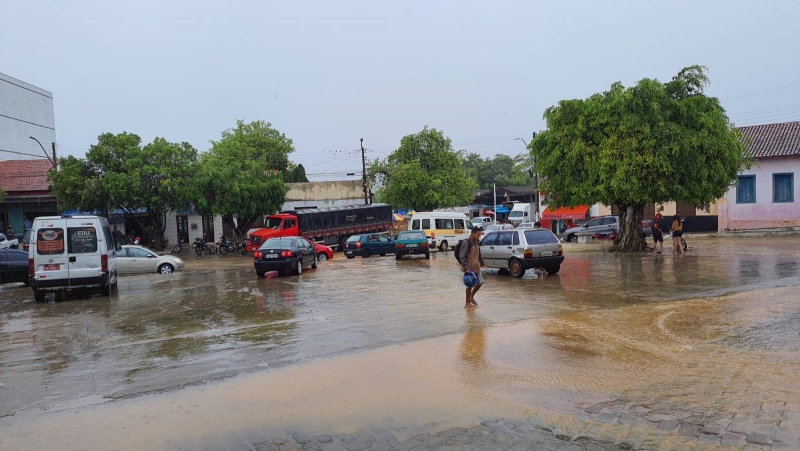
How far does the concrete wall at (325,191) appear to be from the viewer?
187 ft

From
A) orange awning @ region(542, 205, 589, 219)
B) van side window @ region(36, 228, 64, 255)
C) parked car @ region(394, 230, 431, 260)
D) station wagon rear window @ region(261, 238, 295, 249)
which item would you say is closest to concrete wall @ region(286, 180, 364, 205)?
orange awning @ region(542, 205, 589, 219)

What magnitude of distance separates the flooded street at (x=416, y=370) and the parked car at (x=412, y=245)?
39.3 feet

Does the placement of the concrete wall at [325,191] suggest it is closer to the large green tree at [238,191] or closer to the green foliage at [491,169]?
the large green tree at [238,191]

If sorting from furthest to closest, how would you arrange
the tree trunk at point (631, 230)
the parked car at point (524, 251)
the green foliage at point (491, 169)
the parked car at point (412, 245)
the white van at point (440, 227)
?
the green foliage at point (491, 169), the white van at point (440, 227), the parked car at point (412, 245), the tree trunk at point (631, 230), the parked car at point (524, 251)

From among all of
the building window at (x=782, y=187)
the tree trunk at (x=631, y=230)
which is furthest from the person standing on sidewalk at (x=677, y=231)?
the building window at (x=782, y=187)

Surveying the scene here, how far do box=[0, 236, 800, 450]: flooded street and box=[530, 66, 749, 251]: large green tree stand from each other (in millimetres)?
9513

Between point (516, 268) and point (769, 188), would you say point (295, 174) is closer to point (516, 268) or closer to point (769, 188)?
point (769, 188)

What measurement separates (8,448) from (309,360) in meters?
3.69

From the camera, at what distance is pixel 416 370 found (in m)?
7.55

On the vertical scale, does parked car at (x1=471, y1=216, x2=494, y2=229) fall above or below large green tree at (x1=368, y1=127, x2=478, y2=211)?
below

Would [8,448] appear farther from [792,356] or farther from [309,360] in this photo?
[792,356]

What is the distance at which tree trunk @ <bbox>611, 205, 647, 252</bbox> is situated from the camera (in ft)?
87.7

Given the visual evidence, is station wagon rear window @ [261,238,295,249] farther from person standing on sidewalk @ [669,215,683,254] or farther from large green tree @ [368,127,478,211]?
large green tree @ [368,127,478,211]

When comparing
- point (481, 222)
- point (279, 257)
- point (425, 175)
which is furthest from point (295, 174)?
point (279, 257)
